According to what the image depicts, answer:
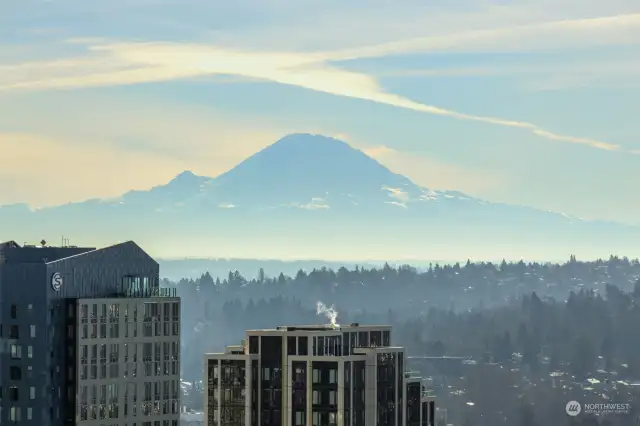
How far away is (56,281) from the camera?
540 feet

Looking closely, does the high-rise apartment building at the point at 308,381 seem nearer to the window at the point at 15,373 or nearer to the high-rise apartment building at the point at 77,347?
the high-rise apartment building at the point at 77,347

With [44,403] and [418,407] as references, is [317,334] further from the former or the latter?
[44,403]

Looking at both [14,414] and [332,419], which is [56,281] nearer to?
[14,414]

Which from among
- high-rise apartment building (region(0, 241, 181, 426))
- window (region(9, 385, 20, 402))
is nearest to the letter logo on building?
high-rise apartment building (region(0, 241, 181, 426))

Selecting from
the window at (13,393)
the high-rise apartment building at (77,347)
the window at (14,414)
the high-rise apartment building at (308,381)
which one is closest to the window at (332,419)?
the high-rise apartment building at (308,381)

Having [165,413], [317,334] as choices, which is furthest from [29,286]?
[317,334]

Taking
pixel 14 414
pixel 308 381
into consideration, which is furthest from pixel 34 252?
pixel 308 381

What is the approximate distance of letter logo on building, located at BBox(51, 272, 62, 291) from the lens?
539 ft

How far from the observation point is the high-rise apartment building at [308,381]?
148 metres

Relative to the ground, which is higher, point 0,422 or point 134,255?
point 134,255

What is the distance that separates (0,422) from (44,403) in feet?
12.7

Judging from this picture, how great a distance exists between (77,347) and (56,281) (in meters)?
5.69

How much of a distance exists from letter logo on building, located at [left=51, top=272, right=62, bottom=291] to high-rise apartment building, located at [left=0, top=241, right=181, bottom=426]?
81 millimetres

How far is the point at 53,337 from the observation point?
165000 mm
